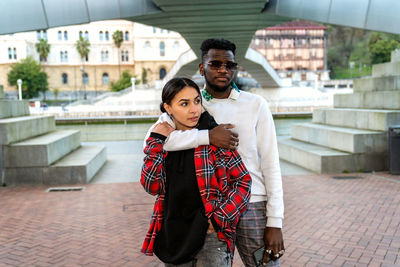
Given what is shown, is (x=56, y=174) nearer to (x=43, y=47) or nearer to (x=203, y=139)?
(x=203, y=139)

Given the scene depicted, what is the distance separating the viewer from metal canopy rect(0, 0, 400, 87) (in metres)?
12.0

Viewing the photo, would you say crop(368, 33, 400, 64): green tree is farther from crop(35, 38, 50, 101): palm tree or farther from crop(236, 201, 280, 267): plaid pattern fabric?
crop(236, 201, 280, 267): plaid pattern fabric

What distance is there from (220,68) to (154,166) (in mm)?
617

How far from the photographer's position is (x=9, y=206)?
647 cm

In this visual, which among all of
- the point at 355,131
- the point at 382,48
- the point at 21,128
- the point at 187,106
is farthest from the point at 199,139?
the point at 382,48

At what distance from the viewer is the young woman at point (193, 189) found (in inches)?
73.5

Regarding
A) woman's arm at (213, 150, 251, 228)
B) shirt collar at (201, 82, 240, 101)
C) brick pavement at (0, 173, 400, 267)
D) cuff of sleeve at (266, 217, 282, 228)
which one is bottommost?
brick pavement at (0, 173, 400, 267)

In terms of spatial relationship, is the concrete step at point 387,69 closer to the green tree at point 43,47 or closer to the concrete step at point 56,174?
the concrete step at point 56,174

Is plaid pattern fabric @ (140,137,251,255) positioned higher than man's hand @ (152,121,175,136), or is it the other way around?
man's hand @ (152,121,175,136)

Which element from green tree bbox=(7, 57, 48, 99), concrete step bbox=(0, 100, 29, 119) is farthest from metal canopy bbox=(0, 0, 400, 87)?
green tree bbox=(7, 57, 48, 99)

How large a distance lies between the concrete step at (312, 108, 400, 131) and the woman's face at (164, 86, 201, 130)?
7.79 meters

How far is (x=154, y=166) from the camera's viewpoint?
1.86 m

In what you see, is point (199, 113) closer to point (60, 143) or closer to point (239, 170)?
point (239, 170)

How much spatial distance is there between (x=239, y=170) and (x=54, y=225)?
4.20 meters
